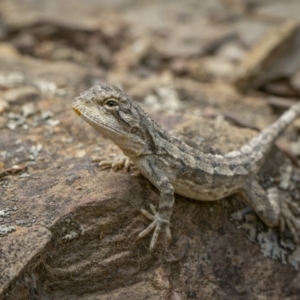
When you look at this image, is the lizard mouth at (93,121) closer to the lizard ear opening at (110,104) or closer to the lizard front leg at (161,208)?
the lizard ear opening at (110,104)

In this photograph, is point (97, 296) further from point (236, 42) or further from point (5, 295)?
point (236, 42)

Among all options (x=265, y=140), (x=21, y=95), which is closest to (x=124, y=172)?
(x=265, y=140)

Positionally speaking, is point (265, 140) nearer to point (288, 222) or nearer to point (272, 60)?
point (288, 222)

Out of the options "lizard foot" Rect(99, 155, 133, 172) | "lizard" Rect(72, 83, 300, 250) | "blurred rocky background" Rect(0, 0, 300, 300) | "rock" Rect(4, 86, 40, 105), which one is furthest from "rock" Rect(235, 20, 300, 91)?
"lizard foot" Rect(99, 155, 133, 172)

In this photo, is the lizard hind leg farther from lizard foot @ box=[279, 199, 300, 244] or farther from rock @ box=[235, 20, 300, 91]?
rock @ box=[235, 20, 300, 91]

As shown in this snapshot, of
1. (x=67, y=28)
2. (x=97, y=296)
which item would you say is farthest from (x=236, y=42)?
(x=97, y=296)

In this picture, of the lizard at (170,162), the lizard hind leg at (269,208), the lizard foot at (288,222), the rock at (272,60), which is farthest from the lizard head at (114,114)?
the rock at (272,60)
